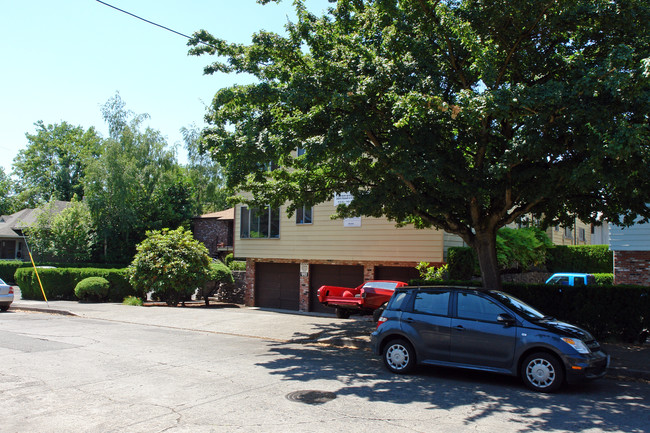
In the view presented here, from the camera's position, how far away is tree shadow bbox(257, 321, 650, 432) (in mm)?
6098

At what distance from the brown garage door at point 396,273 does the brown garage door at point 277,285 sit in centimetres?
461

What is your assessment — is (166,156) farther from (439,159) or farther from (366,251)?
(439,159)

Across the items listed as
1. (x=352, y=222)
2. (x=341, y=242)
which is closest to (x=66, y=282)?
(x=341, y=242)

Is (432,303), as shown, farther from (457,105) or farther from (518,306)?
(457,105)

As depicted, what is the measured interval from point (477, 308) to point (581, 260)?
1811 cm

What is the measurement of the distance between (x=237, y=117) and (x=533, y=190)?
658 cm

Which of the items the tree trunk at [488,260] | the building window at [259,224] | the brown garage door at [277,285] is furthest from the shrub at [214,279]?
the tree trunk at [488,260]

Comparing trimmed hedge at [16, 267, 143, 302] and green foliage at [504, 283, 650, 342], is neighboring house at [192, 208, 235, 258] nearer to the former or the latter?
trimmed hedge at [16, 267, 143, 302]

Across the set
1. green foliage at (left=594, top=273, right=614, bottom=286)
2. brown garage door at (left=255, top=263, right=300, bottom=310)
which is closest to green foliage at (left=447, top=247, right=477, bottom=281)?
green foliage at (left=594, top=273, right=614, bottom=286)

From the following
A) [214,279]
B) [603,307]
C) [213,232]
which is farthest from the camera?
[213,232]

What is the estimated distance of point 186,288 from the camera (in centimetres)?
2133

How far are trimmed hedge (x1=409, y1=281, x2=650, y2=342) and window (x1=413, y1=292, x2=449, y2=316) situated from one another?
5226 millimetres

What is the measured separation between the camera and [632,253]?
1436 centimetres

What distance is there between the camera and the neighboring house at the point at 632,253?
46.0ft
